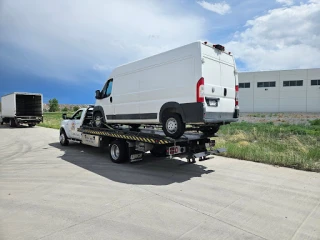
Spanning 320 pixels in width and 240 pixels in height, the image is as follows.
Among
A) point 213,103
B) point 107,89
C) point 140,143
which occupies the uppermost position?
point 107,89

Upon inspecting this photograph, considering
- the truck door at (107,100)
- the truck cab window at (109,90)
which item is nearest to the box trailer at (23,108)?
the truck door at (107,100)

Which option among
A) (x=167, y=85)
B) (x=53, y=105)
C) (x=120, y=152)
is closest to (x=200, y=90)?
(x=167, y=85)

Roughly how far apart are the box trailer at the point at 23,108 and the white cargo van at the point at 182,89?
20681 millimetres

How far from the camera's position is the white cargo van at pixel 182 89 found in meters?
5.94

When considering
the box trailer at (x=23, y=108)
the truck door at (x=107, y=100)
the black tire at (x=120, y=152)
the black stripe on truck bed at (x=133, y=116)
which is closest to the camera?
the black stripe on truck bed at (x=133, y=116)

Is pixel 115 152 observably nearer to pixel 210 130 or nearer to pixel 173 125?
pixel 173 125

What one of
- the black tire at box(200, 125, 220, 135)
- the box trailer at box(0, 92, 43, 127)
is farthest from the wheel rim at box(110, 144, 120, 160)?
the box trailer at box(0, 92, 43, 127)

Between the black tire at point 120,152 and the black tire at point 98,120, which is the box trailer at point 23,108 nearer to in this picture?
the black tire at point 98,120

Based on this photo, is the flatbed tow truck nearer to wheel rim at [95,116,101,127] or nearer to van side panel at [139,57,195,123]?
wheel rim at [95,116,101,127]

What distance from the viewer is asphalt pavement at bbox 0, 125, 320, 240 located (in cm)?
344

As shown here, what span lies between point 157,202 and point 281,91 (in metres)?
53.3

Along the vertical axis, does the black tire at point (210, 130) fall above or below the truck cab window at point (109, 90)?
below

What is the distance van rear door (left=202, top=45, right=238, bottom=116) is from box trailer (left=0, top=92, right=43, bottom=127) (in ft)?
77.1

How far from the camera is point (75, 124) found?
35.1 ft
